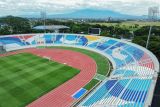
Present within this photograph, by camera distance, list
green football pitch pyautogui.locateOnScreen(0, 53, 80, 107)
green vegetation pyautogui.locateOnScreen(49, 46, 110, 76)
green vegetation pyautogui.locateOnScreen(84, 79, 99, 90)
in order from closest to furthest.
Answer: green football pitch pyautogui.locateOnScreen(0, 53, 80, 107)
green vegetation pyautogui.locateOnScreen(84, 79, 99, 90)
green vegetation pyautogui.locateOnScreen(49, 46, 110, 76)

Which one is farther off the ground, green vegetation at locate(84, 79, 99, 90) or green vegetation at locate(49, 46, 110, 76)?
green vegetation at locate(49, 46, 110, 76)

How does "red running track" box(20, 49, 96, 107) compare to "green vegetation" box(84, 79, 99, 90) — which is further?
"green vegetation" box(84, 79, 99, 90)

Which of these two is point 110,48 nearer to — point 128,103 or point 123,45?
point 123,45

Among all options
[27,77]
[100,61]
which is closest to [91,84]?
[27,77]

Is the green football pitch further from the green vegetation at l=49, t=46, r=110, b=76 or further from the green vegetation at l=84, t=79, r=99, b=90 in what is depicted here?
the green vegetation at l=49, t=46, r=110, b=76

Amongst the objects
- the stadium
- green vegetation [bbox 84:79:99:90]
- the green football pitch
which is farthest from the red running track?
the green football pitch

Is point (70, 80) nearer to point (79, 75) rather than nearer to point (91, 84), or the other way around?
point (79, 75)

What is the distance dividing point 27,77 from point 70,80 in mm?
5326

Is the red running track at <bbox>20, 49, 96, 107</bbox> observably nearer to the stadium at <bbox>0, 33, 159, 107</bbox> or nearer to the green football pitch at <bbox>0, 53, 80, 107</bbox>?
the stadium at <bbox>0, 33, 159, 107</bbox>

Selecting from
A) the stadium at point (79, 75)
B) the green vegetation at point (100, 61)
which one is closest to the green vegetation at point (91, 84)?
the stadium at point (79, 75)

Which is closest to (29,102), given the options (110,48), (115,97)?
(115,97)

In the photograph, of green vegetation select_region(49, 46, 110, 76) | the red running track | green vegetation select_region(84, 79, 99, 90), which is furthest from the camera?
green vegetation select_region(49, 46, 110, 76)

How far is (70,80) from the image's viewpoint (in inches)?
829

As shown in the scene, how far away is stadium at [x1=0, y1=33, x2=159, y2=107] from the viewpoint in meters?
15.6
